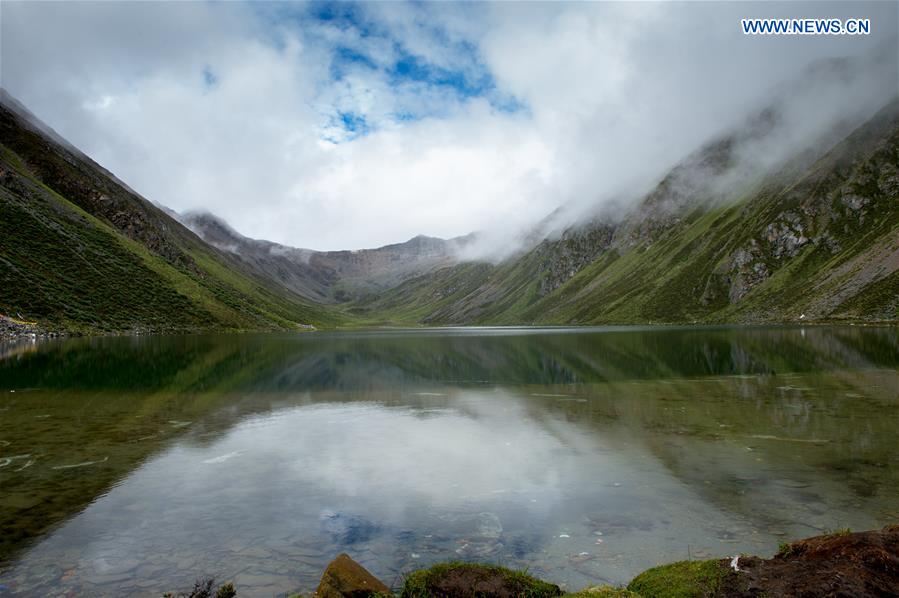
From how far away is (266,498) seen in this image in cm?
1753

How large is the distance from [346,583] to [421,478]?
10415 mm

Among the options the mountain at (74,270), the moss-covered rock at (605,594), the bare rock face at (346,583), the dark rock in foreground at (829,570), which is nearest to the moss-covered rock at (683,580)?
the dark rock in foreground at (829,570)

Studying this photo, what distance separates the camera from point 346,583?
31.4 feet

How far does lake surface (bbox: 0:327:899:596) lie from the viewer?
12.8m

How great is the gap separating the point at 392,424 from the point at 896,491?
22603mm

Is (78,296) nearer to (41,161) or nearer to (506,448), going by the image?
(41,161)

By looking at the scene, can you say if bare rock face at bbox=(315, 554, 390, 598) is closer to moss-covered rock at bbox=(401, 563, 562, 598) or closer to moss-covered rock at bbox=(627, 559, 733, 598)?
moss-covered rock at bbox=(401, 563, 562, 598)

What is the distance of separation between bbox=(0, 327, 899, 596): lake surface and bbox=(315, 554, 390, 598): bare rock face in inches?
79.7

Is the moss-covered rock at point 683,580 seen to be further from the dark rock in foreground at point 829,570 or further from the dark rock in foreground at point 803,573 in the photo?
the dark rock in foreground at point 829,570

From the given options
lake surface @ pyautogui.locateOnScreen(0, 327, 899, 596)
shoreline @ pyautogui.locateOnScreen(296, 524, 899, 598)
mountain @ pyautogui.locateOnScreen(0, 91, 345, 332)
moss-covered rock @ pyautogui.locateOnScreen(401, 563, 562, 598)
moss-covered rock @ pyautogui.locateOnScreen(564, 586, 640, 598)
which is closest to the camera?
shoreline @ pyautogui.locateOnScreen(296, 524, 899, 598)

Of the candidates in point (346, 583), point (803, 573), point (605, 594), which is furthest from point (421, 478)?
point (803, 573)

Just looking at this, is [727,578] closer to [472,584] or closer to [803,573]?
[803,573]

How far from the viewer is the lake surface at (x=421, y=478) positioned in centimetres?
1281

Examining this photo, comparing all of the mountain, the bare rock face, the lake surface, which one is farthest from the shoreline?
the mountain
